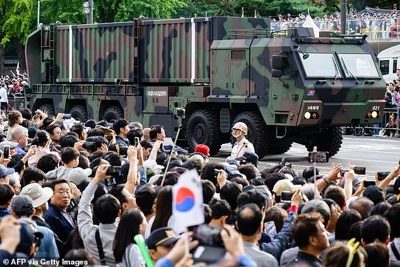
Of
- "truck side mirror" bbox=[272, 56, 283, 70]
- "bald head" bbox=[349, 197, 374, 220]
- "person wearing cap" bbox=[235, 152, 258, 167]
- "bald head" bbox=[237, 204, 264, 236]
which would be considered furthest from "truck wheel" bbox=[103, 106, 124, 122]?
"bald head" bbox=[237, 204, 264, 236]

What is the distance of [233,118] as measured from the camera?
2486 centimetres

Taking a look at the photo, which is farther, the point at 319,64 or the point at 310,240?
the point at 319,64

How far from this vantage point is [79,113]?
3016 cm

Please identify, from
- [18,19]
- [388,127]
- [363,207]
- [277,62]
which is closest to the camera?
[363,207]

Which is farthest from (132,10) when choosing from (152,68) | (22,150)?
(22,150)

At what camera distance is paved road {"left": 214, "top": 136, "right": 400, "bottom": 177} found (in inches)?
926

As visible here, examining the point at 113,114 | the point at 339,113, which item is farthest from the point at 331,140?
the point at 113,114

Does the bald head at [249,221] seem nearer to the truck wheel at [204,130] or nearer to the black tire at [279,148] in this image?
the truck wheel at [204,130]

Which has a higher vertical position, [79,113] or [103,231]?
[103,231]

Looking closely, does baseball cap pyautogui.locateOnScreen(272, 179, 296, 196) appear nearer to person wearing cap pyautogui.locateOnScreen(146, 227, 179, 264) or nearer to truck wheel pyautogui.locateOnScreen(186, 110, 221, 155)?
person wearing cap pyautogui.locateOnScreen(146, 227, 179, 264)

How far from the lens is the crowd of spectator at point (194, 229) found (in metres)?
6.46

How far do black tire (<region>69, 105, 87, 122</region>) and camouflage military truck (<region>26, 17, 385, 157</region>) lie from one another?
A: 3 centimetres

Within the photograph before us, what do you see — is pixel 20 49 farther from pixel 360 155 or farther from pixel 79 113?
pixel 360 155

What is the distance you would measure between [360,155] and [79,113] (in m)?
8.21
